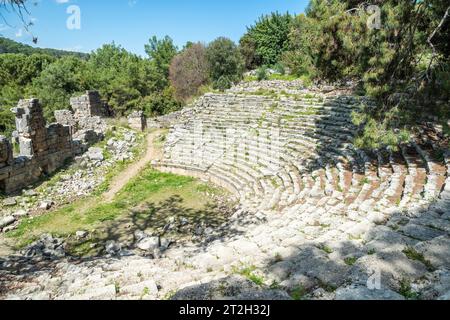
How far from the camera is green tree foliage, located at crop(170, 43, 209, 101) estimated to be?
1428 inches

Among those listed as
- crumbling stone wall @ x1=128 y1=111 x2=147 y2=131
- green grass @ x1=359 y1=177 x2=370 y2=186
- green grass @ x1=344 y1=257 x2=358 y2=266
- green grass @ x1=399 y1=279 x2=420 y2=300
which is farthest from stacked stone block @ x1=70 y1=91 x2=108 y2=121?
green grass @ x1=399 y1=279 x2=420 y2=300

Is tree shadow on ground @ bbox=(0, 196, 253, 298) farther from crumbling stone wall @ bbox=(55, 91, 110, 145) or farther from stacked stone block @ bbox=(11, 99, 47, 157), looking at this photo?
crumbling stone wall @ bbox=(55, 91, 110, 145)

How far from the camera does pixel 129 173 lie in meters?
14.2

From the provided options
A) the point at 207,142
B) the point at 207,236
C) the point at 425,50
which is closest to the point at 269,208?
the point at 207,236

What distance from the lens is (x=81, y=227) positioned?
9766mm

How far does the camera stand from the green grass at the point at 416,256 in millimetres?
3757

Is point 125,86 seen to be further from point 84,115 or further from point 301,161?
point 301,161

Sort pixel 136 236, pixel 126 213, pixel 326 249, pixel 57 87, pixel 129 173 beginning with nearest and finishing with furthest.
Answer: pixel 326 249
pixel 136 236
pixel 126 213
pixel 129 173
pixel 57 87

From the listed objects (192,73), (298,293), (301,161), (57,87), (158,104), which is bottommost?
(298,293)

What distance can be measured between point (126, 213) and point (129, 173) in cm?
391

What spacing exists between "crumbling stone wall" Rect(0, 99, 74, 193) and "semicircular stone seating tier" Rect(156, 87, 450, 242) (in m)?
4.11

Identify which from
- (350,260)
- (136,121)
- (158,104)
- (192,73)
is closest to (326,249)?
(350,260)

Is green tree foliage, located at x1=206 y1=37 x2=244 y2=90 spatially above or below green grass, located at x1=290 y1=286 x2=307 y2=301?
above
